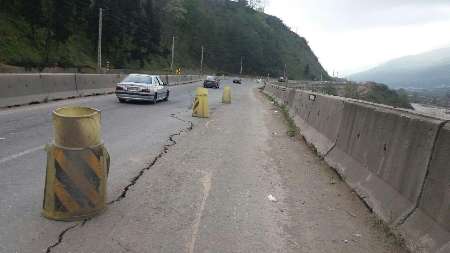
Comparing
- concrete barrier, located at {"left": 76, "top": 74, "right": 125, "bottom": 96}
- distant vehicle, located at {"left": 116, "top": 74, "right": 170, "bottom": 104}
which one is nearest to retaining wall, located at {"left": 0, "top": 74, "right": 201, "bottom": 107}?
concrete barrier, located at {"left": 76, "top": 74, "right": 125, "bottom": 96}

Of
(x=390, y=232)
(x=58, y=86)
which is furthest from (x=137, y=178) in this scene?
(x=58, y=86)

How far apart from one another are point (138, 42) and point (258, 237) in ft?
268

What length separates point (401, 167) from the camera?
5578 millimetres

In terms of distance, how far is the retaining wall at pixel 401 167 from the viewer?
4.57m

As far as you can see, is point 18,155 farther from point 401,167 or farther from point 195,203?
point 401,167

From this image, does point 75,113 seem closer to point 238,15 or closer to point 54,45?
point 54,45

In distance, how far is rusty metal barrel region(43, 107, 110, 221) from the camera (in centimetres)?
521

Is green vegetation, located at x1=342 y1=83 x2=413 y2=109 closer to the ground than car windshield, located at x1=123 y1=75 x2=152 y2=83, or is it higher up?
higher up

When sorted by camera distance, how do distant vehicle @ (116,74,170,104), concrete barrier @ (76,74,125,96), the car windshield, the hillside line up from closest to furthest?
distant vehicle @ (116,74,170,104)
the car windshield
concrete barrier @ (76,74,125,96)
the hillside

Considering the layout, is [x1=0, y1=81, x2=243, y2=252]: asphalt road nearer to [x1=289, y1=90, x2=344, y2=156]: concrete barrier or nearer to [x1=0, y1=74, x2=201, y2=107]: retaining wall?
[x1=0, y1=74, x2=201, y2=107]: retaining wall

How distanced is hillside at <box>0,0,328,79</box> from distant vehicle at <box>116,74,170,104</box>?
2885 cm

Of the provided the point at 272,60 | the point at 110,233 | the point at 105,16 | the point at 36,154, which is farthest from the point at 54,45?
the point at 272,60

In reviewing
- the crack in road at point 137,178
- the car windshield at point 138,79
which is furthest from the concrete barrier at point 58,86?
the crack in road at point 137,178

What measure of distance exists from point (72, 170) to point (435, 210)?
3638 mm
